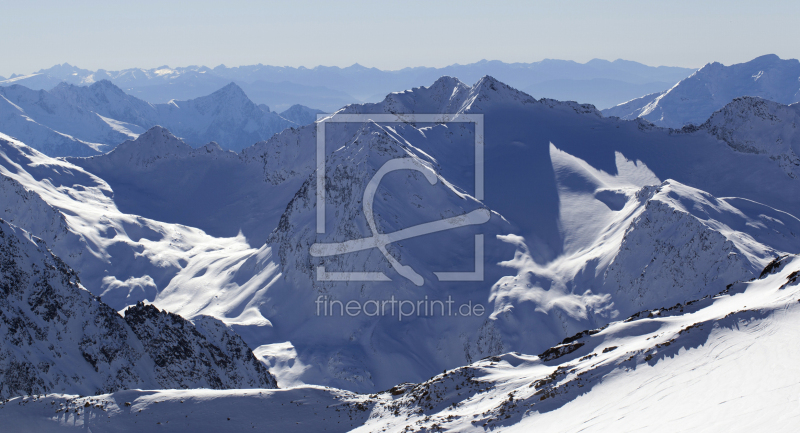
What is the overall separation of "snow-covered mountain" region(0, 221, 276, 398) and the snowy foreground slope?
11.5 metres

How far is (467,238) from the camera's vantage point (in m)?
121

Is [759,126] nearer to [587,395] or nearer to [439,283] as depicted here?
[439,283]

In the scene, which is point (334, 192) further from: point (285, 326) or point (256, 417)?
point (256, 417)

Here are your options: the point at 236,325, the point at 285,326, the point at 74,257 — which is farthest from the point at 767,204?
the point at 74,257

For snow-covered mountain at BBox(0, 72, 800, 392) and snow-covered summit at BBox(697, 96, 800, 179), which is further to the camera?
snow-covered summit at BBox(697, 96, 800, 179)

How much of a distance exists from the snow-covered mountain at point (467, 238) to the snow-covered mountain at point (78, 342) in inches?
1542

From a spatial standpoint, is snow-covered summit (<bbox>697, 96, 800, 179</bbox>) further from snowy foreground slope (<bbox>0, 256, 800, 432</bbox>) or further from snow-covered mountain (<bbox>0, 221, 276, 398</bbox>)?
snow-covered mountain (<bbox>0, 221, 276, 398</bbox>)

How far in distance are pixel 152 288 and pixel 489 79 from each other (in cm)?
10909

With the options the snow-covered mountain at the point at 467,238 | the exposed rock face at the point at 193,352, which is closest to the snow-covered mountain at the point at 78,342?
the exposed rock face at the point at 193,352

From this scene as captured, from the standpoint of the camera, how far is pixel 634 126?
526ft

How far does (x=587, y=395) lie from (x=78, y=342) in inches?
1655

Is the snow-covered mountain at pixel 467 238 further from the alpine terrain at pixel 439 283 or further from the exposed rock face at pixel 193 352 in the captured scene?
the exposed rock face at pixel 193 352

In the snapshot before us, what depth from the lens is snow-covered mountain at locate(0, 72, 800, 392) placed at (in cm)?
9850

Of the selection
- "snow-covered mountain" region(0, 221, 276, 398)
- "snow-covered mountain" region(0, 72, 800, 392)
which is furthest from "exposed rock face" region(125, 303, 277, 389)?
"snow-covered mountain" region(0, 72, 800, 392)
